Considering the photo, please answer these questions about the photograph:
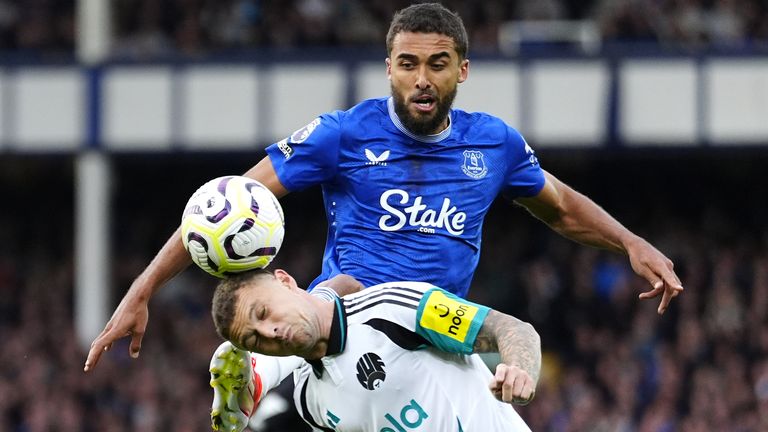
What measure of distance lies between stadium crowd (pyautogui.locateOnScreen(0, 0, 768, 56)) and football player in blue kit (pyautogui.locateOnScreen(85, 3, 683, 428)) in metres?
13.2

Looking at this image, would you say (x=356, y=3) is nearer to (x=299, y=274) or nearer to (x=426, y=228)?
(x=299, y=274)

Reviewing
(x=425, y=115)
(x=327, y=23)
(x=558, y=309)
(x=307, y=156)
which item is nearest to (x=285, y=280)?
(x=307, y=156)

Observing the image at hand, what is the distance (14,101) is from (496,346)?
16.3 m

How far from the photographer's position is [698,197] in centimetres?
2000

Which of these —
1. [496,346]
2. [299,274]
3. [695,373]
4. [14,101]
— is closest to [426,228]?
[496,346]

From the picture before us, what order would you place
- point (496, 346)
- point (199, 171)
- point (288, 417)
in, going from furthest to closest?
point (199, 171) → point (288, 417) → point (496, 346)

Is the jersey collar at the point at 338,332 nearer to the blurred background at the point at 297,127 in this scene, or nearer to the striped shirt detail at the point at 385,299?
the striped shirt detail at the point at 385,299

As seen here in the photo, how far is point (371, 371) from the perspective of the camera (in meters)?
5.42

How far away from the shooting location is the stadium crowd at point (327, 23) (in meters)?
19.4

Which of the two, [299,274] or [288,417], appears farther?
[299,274]

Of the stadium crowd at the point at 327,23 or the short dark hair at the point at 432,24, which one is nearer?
the short dark hair at the point at 432,24

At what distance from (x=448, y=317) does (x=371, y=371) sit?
1.17ft

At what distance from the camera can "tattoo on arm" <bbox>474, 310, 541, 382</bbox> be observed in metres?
5.00

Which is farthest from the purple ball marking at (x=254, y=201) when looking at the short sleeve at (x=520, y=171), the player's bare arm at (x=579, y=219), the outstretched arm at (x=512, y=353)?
the player's bare arm at (x=579, y=219)
